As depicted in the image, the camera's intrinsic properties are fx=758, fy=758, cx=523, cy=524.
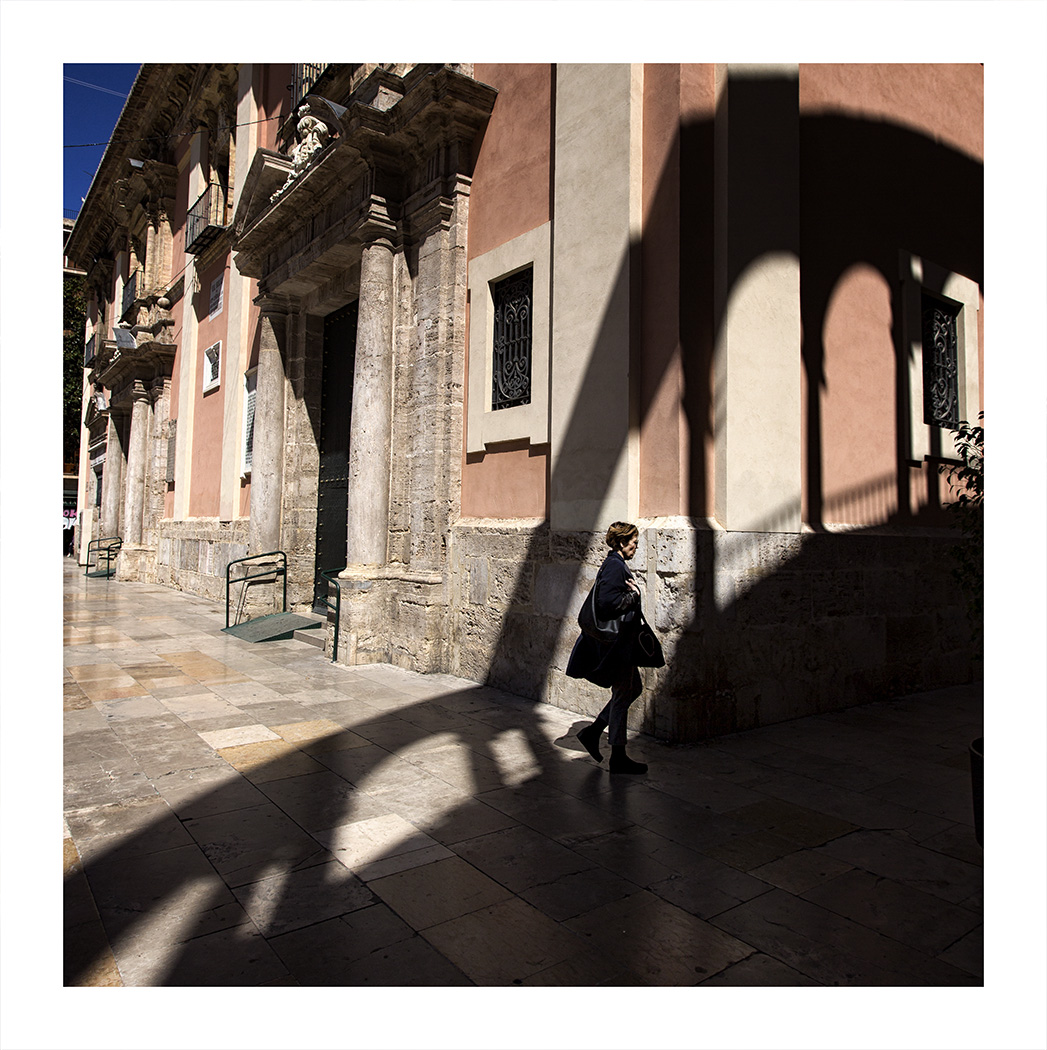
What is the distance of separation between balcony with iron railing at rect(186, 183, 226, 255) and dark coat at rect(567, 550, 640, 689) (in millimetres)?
13793

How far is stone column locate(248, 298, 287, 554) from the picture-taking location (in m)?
10.8

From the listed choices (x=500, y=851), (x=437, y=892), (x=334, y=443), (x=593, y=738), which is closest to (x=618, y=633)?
(x=593, y=738)

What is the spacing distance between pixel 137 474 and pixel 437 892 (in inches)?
752

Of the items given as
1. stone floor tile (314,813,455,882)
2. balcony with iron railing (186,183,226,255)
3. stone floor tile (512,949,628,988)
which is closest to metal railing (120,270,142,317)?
balcony with iron railing (186,183,226,255)

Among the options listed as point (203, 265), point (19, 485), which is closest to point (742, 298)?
point (19, 485)

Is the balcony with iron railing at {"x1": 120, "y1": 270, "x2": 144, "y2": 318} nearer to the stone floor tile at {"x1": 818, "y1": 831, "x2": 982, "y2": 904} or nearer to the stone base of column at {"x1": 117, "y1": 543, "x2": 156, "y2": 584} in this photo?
the stone base of column at {"x1": 117, "y1": 543, "x2": 156, "y2": 584}

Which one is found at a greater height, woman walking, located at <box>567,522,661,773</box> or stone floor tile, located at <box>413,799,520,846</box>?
woman walking, located at <box>567,522,661,773</box>

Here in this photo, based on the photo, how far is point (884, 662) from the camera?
21.3 ft

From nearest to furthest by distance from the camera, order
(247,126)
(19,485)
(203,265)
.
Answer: (19,485) → (247,126) → (203,265)

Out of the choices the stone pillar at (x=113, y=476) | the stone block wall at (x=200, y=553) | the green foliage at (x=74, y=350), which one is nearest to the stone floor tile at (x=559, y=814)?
the stone block wall at (x=200, y=553)

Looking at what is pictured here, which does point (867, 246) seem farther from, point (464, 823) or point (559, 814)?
point (464, 823)

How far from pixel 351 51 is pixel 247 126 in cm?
1360

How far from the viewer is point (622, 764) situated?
4367 mm

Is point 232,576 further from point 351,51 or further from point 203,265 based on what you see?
point 351,51
